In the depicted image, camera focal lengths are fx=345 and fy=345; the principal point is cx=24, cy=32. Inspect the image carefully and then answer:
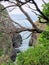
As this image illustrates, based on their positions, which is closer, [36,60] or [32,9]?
[32,9]

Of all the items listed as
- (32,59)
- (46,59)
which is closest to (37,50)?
(32,59)

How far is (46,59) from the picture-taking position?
856 inches

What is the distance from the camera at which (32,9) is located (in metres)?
7.05

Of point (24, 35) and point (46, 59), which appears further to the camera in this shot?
point (46, 59)

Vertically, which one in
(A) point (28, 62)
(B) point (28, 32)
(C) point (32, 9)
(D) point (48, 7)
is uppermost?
(C) point (32, 9)

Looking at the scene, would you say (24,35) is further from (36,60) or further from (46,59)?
(36,60)

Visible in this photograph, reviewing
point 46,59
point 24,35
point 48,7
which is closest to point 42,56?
point 46,59

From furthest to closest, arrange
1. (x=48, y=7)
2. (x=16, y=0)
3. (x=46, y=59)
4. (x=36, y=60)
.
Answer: (x=36, y=60) → (x=46, y=59) → (x=48, y=7) → (x=16, y=0)

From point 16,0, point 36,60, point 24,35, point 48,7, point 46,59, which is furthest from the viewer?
point 36,60

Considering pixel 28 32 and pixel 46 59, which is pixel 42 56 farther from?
pixel 28 32

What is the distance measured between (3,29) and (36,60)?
16.5 m

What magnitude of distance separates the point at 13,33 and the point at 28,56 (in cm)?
1698

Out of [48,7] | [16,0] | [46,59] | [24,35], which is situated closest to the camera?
[16,0]

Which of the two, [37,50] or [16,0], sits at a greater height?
[16,0]
